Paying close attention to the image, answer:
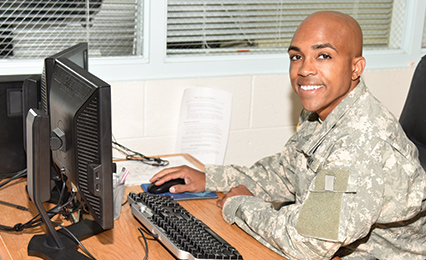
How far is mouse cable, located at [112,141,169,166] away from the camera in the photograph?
2.02 meters

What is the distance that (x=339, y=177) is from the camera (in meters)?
1.34

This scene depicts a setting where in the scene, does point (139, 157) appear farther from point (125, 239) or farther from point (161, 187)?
point (125, 239)

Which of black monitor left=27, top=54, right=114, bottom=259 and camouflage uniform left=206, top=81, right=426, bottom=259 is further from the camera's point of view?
camouflage uniform left=206, top=81, right=426, bottom=259

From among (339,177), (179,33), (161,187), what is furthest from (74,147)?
(179,33)

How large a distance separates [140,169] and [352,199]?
33.4 inches

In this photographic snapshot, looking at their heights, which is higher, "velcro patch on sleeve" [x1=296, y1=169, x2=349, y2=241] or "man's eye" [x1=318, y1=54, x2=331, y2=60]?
"man's eye" [x1=318, y1=54, x2=331, y2=60]

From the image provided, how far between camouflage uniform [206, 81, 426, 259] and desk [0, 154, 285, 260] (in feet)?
0.11

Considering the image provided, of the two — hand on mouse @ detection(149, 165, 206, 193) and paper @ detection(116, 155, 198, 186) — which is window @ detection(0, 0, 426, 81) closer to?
paper @ detection(116, 155, 198, 186)

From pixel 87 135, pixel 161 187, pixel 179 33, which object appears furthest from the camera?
pixel 179 33

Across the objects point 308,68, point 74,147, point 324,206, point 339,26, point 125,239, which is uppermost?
point 339,26

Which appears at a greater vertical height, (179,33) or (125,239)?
(179,33)

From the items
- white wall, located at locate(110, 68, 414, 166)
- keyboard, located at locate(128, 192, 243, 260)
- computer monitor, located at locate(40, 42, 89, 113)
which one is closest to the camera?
keyboard, located at locate(128, 192, 243, 260)

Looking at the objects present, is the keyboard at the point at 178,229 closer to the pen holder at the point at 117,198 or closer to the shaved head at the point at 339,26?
the pen holder at the point at 117,198

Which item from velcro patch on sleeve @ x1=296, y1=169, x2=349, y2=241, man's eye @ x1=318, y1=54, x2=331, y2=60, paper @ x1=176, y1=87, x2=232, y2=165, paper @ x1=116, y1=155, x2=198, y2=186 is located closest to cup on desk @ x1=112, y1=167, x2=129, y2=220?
paper @ x1=116, y1=155, x2=198, y2=186
